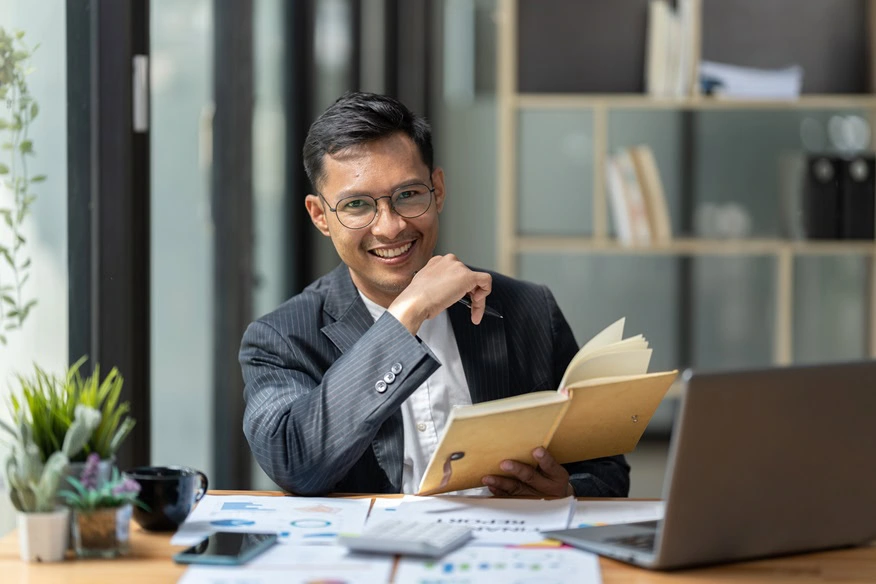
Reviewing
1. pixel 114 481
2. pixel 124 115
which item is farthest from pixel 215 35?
pixel 114 481

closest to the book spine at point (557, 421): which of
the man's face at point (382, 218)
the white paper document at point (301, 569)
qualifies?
the white paper document at point (301, 569)

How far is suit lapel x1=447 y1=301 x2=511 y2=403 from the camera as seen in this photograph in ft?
6.46

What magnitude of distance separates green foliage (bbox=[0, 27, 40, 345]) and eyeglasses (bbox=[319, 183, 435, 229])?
52cm

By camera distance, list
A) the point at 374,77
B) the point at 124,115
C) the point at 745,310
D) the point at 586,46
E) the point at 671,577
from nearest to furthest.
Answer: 1. the point at 671,577
2. the point at 124,115
3. the point at 586,46
4. the point at 374,77
5. the point at 745,310

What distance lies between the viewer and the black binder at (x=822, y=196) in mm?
4055

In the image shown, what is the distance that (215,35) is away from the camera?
3.18 meters

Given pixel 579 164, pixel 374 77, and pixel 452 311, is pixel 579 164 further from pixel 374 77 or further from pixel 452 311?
pixel 452 311

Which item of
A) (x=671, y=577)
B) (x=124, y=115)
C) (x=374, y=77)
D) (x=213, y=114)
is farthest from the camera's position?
(x=374, y=77)

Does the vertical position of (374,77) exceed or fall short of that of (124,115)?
it exceeds it

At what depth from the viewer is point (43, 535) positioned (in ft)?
4.33

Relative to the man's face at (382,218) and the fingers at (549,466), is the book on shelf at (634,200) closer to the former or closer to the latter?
the man's face at (382,218)

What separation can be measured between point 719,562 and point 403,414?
0.69m

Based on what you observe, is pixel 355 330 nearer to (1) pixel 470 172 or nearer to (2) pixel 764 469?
(2) pixel 764 469

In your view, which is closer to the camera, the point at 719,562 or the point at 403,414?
the point at 719,562
